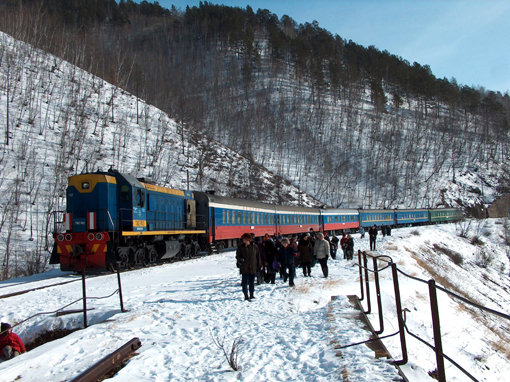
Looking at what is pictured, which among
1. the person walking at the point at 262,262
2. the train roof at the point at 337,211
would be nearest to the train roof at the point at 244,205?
the train roof at the point at 337,211

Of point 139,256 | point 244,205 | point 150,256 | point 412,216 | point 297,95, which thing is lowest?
point 150,256

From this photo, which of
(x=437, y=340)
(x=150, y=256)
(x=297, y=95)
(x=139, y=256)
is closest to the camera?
(x=437, y=340)

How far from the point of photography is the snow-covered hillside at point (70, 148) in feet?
102

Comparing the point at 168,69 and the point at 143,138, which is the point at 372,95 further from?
the point at 143,138

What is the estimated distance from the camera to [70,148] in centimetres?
4041

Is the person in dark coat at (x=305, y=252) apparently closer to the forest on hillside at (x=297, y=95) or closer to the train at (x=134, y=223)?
the train at (x=134, y=223)

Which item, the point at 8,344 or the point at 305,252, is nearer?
the point at 8,344

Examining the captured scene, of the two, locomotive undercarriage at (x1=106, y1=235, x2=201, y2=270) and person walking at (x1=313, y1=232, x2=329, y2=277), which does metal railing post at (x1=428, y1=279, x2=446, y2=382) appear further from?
locomotive undercarriage at (x1=106, y1=235, x2=201, y2=270)

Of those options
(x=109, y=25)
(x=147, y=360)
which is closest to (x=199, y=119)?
(x=109, y=25)

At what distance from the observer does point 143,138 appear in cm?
5203

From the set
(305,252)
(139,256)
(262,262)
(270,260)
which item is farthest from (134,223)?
(305,252)

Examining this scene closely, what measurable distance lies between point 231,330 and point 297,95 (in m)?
→ 93.4

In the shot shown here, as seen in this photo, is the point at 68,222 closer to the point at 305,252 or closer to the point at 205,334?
the point at 305,252

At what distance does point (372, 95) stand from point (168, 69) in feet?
176
